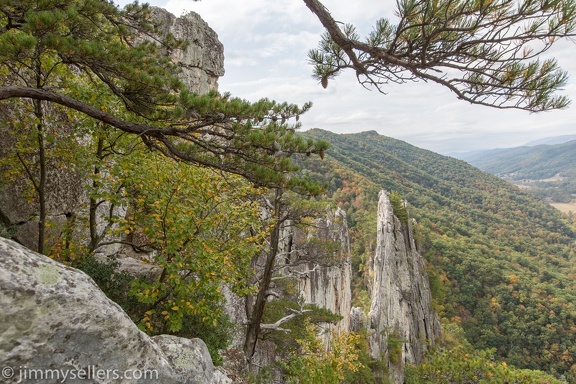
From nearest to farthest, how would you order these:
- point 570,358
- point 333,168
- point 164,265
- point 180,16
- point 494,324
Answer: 1. point 164,265
2. point 180,16
3. point 570,358
4. point 494,324
5. point 333,168

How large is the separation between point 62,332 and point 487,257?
62.0m

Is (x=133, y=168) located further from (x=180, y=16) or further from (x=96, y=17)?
(x=180, y=16)

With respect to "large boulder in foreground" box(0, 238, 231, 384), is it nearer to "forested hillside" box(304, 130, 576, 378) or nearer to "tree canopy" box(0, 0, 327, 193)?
"tree canopy" box(0, 0, 327, 193)

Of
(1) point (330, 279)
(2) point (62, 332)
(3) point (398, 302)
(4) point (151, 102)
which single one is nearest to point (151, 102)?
(4) point (151, 102)

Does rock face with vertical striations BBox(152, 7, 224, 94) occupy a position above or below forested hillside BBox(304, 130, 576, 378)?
above

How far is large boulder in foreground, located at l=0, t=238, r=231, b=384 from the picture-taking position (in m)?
2.64

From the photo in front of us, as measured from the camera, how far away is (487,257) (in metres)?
53.4

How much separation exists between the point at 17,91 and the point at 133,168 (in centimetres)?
203

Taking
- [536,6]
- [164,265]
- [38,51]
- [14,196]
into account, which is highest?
[38,51]

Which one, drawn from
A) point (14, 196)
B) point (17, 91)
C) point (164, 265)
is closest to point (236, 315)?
point (164, 265)

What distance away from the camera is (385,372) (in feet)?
68.7

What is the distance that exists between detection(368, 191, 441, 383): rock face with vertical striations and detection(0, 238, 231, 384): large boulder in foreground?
77.6ft

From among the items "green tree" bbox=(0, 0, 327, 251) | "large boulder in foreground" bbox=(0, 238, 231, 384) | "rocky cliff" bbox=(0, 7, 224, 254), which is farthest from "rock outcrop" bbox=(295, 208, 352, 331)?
"large boulder in foreground" bbox=(0, 238, 231, 384)

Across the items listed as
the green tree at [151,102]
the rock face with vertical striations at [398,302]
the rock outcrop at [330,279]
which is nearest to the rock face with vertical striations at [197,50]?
the rock outcrop at [330,279]
